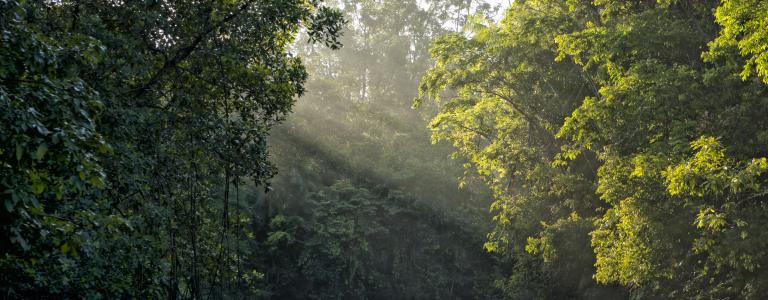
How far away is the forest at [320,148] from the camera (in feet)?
14.5

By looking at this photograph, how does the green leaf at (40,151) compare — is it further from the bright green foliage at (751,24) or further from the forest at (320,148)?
the bright green foliage at (751,24)

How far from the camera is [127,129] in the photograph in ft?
19.8

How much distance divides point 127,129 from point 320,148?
1821 cm

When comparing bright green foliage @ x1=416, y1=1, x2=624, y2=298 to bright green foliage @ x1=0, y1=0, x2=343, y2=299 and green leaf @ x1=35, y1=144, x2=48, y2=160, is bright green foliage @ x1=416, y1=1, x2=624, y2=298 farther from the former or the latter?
green leaf @ x1=35, y1=144, x2=48, y2=160

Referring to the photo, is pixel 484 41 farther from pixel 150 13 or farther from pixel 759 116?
pixel 150 13

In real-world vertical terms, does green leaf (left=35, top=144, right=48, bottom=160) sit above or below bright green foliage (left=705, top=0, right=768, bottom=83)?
below

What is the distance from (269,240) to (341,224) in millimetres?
2562

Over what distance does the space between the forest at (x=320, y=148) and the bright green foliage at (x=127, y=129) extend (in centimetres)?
2

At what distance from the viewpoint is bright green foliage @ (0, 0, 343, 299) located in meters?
3.76

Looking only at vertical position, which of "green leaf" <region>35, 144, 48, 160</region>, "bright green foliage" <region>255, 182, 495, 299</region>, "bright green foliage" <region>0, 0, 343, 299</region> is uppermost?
"bright green foliage" <region>255, 182, 495, 299</region>

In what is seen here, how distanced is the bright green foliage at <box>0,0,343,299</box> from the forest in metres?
0.02

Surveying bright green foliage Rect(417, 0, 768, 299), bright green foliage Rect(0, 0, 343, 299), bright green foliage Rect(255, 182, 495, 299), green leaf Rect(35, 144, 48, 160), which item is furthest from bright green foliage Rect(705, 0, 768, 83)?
bright green foliage Rect(255, 182, 495, 299)

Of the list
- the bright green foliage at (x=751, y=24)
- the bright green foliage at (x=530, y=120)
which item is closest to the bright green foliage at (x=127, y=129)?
the bright green foliage at (x=751, y=24)

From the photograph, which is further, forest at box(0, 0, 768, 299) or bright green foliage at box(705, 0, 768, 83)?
bright green foliage at box(705, 0, 768, 83)
